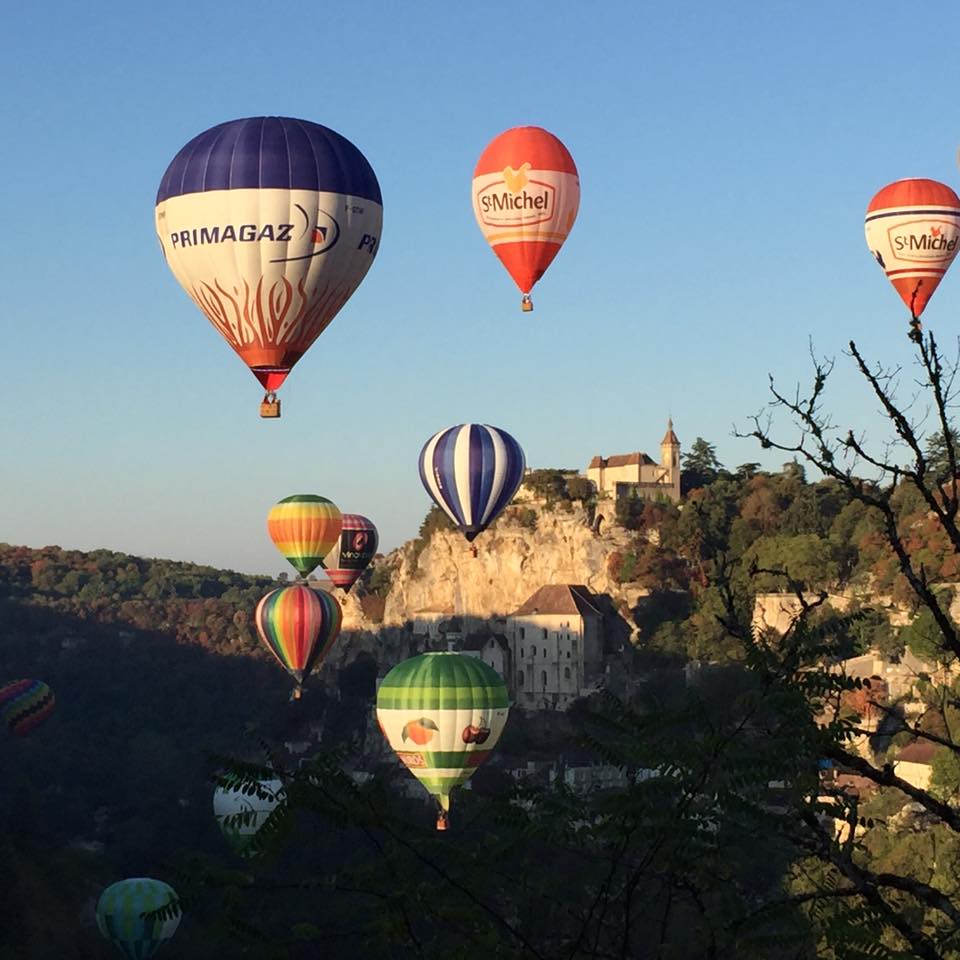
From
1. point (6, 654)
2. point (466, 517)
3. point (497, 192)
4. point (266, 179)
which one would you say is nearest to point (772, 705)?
point (266, 179)

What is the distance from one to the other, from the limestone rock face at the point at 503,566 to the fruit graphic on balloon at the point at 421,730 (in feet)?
104

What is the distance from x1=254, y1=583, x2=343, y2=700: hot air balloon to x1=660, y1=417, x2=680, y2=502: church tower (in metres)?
25.7

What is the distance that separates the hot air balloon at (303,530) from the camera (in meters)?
68.9

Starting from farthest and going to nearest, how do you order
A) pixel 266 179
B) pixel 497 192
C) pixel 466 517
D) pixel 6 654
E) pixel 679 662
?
pixel 6 654 < pixel 679 662 < pixel 466 517 < pixel 497 192 < pixel 266 179

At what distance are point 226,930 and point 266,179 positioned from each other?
69.2 feet

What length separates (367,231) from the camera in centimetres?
3272

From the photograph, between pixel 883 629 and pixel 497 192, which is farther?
pixel 883 629

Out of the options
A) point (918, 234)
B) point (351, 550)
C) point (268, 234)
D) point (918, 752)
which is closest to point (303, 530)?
point (351, 550)

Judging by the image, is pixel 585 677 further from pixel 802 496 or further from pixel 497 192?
pixel 497 192

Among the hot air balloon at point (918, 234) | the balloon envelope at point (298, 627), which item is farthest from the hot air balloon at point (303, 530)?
the hot air balloon at point (918, 234)

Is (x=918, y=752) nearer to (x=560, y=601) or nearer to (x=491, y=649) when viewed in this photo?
(x=560, y=601)

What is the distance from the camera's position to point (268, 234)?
103ft

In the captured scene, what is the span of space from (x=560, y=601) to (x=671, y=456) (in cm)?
1302

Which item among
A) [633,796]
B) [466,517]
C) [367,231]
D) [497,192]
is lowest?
[633,796]
